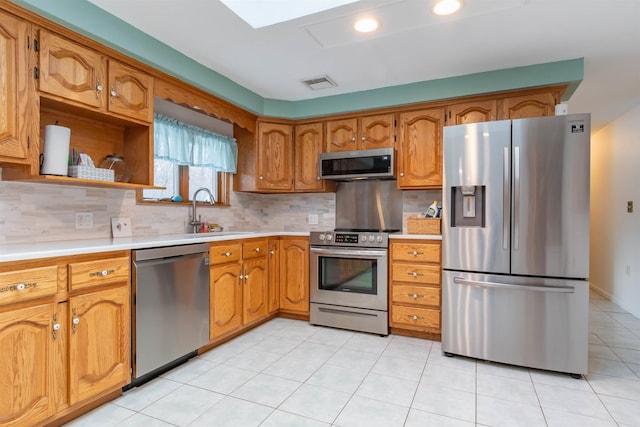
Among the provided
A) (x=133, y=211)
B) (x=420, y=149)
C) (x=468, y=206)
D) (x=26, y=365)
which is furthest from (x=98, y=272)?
(x=420, y=149)

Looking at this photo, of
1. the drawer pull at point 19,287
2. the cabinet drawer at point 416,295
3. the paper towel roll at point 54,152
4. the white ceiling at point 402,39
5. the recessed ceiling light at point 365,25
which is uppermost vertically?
the recessed ceiling light at point 365,25

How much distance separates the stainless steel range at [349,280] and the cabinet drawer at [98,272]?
181 centimetres

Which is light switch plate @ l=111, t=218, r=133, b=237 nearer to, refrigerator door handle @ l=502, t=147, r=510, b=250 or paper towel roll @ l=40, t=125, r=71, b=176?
paper towel roll @ l=40, t=125, r=71, b=176

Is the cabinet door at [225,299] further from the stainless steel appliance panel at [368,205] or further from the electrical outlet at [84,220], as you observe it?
the stainless steel appliance panel at [368,205]

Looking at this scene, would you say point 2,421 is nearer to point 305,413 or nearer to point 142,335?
point 142,335

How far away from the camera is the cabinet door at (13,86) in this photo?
5.74 ft

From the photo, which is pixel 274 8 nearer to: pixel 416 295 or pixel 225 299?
pixel 225 299

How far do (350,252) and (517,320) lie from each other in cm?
145

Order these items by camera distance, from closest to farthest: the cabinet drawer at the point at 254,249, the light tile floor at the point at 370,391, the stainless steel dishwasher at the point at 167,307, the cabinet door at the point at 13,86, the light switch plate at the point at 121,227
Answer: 1. the cabinet door at the point at 13,86
2. the light tile floor at the point at 370,391
3. the stainless steel dishwasher at the point at 167,307
4. the light switch plate at the point at 121,227
5. the cabinet drawer at the point at 254,249

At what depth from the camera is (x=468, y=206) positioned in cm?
264

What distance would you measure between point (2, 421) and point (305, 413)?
54.7 inches

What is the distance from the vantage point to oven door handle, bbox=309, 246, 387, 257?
3182mm

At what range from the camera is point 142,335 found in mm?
2164

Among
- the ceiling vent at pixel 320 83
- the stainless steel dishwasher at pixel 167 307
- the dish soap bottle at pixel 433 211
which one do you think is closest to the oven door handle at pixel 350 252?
the dish soap bottle at pixel 433 211
